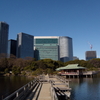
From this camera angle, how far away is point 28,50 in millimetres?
179500

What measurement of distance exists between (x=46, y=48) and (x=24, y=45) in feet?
109

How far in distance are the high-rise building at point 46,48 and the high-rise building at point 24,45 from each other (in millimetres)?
10679

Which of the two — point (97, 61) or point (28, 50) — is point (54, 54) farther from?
→ point (97, 61)

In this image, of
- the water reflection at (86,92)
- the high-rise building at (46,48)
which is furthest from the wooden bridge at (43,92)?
the high-rise building at (46,48)

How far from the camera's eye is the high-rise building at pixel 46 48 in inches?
7274

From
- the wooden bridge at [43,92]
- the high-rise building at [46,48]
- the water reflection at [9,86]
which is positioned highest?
the high-rise building at [46,48]

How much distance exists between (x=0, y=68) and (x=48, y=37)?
134 m

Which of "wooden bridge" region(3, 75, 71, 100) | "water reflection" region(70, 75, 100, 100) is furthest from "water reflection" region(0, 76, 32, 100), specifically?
"water reflection" region(70, 75, 100, 100)

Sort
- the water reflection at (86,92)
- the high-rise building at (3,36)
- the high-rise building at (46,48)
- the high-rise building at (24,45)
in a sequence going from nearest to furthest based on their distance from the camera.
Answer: the water reflection at (86,92)
the high-rise building at (24,45)
the high-rise building at (3,36)
the high-rise building at (46,48)

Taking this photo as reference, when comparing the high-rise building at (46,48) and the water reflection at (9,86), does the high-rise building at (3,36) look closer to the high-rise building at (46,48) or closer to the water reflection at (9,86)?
the high-rise building at (46,48)

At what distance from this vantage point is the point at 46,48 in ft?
613

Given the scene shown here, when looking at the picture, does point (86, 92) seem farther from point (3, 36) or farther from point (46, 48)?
point (3, 36)

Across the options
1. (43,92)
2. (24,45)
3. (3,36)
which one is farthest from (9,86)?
(3,36)

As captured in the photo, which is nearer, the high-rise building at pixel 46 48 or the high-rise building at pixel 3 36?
the high-rise building at pixel 3 36
